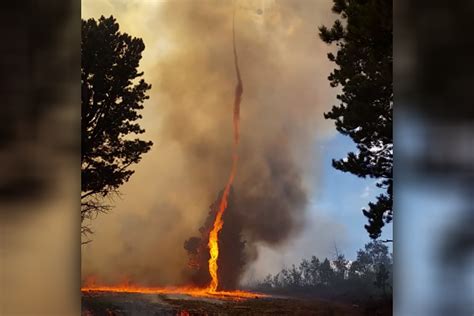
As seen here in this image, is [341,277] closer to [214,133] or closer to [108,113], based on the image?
[214,133]

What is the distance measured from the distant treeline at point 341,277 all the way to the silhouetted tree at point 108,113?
3.21 feet

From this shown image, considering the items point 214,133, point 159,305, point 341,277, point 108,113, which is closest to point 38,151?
point 108,113

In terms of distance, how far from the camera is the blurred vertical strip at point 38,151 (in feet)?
8.44

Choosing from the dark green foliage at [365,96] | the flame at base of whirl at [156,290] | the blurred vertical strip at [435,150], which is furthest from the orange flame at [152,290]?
the blurred vertical strip at [435,150]

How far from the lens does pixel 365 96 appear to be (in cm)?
280

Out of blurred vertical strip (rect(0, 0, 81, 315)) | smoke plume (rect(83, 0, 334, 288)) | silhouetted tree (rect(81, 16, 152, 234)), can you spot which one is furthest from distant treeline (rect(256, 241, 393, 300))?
blurred vertical strip (rect(0, 0, 81, 315))

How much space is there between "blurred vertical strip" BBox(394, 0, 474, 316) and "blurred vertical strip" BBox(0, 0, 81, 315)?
1.57m

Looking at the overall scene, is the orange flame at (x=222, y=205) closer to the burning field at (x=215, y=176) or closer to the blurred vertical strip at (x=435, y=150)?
the burning field at (x=215, y=176)

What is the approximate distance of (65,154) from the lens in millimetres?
2682

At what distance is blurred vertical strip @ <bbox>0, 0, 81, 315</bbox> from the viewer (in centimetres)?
257

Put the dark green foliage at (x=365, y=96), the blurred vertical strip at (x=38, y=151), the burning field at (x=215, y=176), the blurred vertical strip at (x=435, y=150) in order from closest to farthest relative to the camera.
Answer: the blurred vertical strip at (x=435, y=150) → the blurred vertical strip at (x=38, y=151) → the dark green foliage at (x=365, y=96) → the burning field at (x=215, y=176)

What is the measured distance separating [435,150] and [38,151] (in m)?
1.84

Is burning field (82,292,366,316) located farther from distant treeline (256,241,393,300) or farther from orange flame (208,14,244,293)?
distant treeline (256,241,393,300)

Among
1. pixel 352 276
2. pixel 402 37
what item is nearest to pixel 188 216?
pixel 352 276
